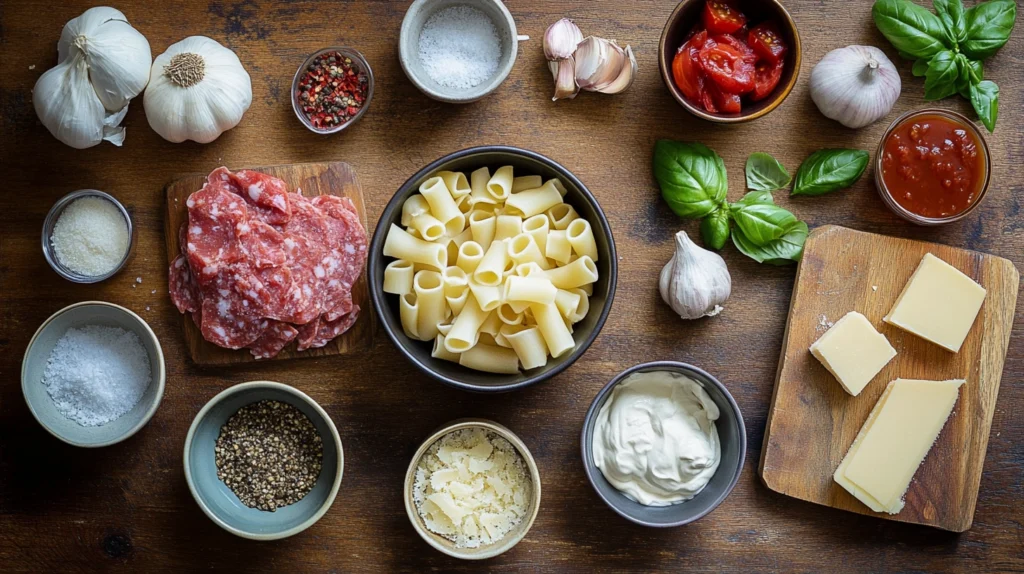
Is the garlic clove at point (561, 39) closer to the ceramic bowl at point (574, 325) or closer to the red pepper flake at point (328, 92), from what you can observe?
the ceramic bowl at point (574, 325)

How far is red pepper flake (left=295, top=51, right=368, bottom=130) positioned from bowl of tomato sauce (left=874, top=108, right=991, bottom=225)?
161 centimetres

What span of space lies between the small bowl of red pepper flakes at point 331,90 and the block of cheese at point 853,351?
5.12 ft

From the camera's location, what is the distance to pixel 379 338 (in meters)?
2.19

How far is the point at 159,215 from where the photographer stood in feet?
7.25

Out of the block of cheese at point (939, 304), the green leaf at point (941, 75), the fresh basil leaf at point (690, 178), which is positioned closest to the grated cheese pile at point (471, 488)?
the fresh basil leaf at point (690, 178)

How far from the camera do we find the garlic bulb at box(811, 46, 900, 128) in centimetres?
212

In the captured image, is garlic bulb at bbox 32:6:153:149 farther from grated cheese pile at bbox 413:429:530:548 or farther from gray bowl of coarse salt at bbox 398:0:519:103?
grated cheese pile at bbox 413:429:530:548

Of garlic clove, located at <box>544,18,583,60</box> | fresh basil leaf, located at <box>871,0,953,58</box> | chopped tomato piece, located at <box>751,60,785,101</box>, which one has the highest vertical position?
fresh basil leaf, located at <box>871,0,953,58</box>

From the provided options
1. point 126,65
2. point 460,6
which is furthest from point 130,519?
point 460,6

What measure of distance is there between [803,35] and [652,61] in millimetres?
481

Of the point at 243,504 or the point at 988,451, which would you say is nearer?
the point at 243,504

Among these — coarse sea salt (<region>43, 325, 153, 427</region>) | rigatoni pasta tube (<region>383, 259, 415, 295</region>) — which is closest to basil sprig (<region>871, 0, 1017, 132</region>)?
rigatoni pasta tube (<region>383, 259, 415, 295</region>)

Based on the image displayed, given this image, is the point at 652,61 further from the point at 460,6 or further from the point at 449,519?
the point at 449,519

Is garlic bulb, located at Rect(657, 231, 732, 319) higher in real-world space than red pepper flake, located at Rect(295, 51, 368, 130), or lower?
lower
